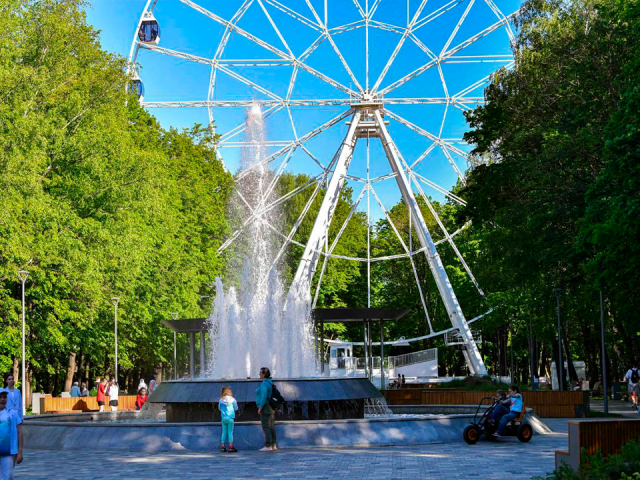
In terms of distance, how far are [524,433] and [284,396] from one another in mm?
4763

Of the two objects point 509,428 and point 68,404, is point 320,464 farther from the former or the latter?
point 68,404

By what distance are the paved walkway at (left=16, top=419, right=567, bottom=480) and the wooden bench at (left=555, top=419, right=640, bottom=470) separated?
4.21 feet

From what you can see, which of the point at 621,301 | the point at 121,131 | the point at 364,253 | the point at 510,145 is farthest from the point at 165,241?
the point at 364,253

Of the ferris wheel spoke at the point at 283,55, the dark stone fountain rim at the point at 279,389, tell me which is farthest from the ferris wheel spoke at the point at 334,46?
the dark stone fountain rim at the point at 279,389

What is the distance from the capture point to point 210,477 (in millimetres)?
13836

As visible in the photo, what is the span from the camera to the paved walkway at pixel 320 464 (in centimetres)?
1387

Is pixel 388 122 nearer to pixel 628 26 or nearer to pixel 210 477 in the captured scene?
pixel 628 26

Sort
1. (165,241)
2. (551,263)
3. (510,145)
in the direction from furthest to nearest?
1. (165,241)
2. (510,145)
3. (551,263)

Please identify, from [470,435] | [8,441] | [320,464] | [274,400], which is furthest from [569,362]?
[8,441]

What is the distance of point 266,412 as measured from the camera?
57.3 ft

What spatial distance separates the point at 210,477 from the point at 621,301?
16.8m

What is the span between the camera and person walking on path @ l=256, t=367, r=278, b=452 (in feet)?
56.9

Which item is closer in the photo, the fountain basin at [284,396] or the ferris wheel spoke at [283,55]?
the fountain basin at [284,396]

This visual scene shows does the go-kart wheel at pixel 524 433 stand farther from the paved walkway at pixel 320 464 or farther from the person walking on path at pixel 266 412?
the person walking on path at pixel 266 412
